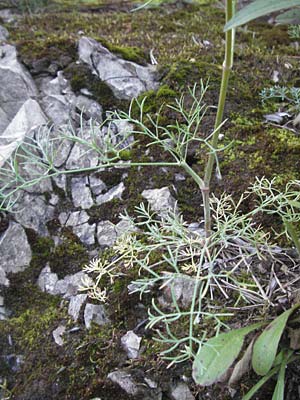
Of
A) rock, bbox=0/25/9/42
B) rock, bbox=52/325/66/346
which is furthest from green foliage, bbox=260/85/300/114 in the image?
rock, bbox=0/25/9/42

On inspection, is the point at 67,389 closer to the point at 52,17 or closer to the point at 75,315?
the point at 75,315

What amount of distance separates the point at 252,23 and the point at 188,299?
2.36m

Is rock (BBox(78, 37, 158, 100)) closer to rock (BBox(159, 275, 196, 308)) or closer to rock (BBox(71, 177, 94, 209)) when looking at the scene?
rock (BBox(71, 177, 94, 209))

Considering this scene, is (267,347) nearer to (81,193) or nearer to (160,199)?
(160,199)

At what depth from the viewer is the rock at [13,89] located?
2.26 metres

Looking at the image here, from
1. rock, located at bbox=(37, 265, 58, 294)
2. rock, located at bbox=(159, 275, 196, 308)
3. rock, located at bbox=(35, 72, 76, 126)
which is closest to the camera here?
rock, located at bbox=(159, 275, 196, 308)

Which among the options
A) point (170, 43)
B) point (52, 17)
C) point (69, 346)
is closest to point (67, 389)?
point (69, 346)

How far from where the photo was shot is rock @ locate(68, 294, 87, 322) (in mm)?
1512

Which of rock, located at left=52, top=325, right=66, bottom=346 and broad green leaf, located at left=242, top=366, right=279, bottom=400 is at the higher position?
broad green leaf, located at left=242, top=366, right=279, bottom=400

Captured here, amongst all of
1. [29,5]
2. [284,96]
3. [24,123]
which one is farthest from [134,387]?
[29,5]

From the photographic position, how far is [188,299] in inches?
55.4

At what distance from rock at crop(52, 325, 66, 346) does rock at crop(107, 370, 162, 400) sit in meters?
0.21

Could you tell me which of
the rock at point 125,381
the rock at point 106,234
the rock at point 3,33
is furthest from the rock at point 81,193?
the rock at point 3,33

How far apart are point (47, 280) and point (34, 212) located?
0.29 meters
